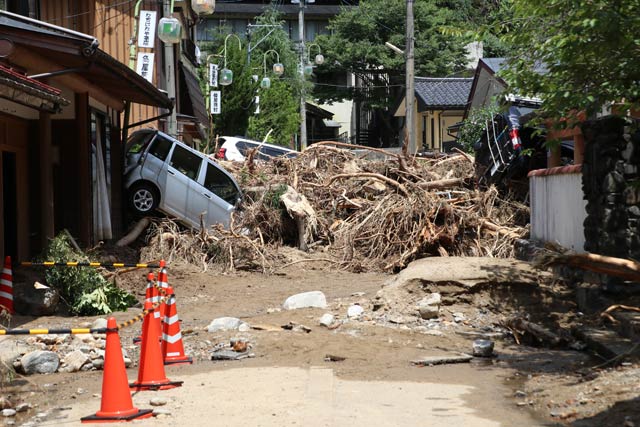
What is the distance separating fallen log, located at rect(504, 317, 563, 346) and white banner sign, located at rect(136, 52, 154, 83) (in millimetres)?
13048

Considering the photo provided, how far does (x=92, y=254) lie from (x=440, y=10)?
125ft

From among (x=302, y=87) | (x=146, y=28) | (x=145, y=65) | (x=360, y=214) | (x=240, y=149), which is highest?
(x=302, y=87)

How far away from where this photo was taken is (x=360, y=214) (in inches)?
749

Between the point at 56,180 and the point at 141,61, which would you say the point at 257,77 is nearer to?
the point at 141,61

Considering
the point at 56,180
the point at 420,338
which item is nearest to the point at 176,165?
the point at 56,180

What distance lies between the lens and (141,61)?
69.4 feet

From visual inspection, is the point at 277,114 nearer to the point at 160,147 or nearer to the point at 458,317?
the point at 160,147

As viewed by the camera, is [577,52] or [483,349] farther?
[483,349]

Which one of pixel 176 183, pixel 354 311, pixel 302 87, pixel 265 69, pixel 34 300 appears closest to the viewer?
pixel 354 311

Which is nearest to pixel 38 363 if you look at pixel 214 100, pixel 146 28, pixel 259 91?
pixel 146 28

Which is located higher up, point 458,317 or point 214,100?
point 214,100

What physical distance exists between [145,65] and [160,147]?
11.2ft

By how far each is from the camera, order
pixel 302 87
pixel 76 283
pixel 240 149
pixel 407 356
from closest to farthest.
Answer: pixel 407 356 → pixel 76 283 → pixel 240 149 → pixel 302 87

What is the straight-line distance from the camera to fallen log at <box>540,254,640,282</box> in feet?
27.6
